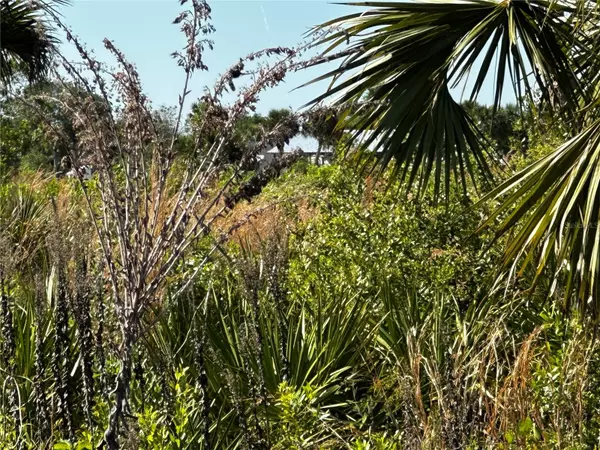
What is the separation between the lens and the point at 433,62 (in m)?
5.55

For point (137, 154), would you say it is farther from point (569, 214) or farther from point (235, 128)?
point (569, 214)

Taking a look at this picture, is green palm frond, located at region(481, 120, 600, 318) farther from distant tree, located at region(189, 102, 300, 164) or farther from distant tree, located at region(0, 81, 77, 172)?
distant tree, located at region(0, 81, 77, 172)

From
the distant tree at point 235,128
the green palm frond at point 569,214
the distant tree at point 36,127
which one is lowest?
the green palm frond at point 569,214

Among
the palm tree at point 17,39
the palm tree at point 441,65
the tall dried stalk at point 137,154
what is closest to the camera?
the tall dried stalk at point 137,154

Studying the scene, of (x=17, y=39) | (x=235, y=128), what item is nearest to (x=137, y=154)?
(x=235, y=128)

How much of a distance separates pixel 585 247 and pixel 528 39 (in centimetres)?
185

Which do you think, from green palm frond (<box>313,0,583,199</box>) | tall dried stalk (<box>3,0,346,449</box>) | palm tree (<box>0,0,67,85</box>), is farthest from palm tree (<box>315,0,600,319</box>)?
palm tree (<box>0,0,67,85</box>)

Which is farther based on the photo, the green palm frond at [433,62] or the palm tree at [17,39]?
the palm tree at [17,39]

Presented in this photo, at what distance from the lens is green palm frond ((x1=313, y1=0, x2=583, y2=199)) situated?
539cm

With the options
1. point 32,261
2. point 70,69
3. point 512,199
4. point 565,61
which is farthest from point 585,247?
point 32,261

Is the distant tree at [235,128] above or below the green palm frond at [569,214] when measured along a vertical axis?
above

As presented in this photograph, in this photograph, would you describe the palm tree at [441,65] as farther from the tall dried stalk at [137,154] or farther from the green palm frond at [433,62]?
the tall dried stalk at [137,154]

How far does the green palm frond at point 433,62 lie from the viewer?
5395mm

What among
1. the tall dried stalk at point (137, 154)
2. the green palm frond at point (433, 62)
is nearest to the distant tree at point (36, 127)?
the tall dried stalk at point (137, 154)
